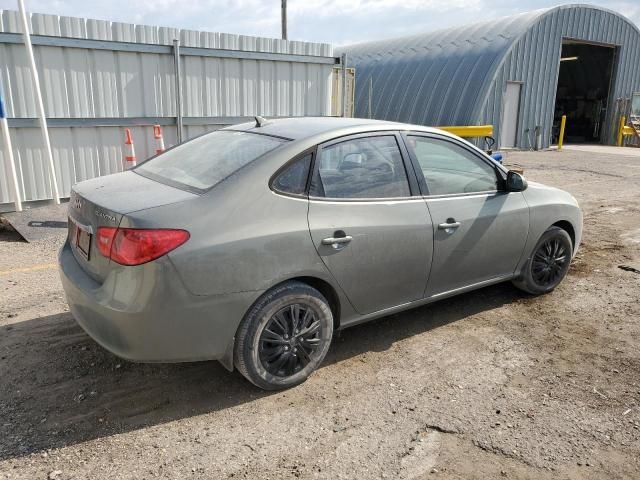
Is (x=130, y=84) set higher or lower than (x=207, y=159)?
higher

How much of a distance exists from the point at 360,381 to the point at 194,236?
1461 mm

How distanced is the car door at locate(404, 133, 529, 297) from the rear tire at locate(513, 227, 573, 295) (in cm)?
32

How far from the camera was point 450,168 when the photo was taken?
4039mm

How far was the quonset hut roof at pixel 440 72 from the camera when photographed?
18422 millimetres

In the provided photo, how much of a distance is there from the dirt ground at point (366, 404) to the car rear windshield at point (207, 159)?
127cm

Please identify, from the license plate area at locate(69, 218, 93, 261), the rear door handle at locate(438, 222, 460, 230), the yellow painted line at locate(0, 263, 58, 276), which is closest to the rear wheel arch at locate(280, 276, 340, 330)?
the rear door handle at locate(438, 222, 460, 230)

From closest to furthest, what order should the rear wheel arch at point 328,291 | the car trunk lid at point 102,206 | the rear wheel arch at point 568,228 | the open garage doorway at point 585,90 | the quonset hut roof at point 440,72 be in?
the car trunk lid at point 102,206
the rear wheel arch at point 328,291
the rear wheel arch at point 568,228
the quonset hut roof at point 440,72
the open garage doorway at point 585,90

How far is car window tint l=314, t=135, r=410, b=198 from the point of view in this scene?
133 inches

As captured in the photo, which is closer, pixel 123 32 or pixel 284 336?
pixel 284 336

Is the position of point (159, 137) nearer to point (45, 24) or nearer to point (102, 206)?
point (45, 24)

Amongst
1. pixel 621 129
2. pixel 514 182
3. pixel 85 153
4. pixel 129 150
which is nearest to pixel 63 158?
pixel 85 153

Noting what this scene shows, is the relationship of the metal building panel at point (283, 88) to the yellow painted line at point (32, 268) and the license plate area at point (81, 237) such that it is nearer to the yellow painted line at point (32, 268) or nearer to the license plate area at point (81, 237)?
the yellow painted line at point (32, 268)

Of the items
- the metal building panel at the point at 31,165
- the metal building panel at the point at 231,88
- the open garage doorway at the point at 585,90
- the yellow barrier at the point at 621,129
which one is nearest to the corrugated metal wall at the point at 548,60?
the open garage doorway at the point at 585,90

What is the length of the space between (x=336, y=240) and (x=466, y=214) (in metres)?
1.23
